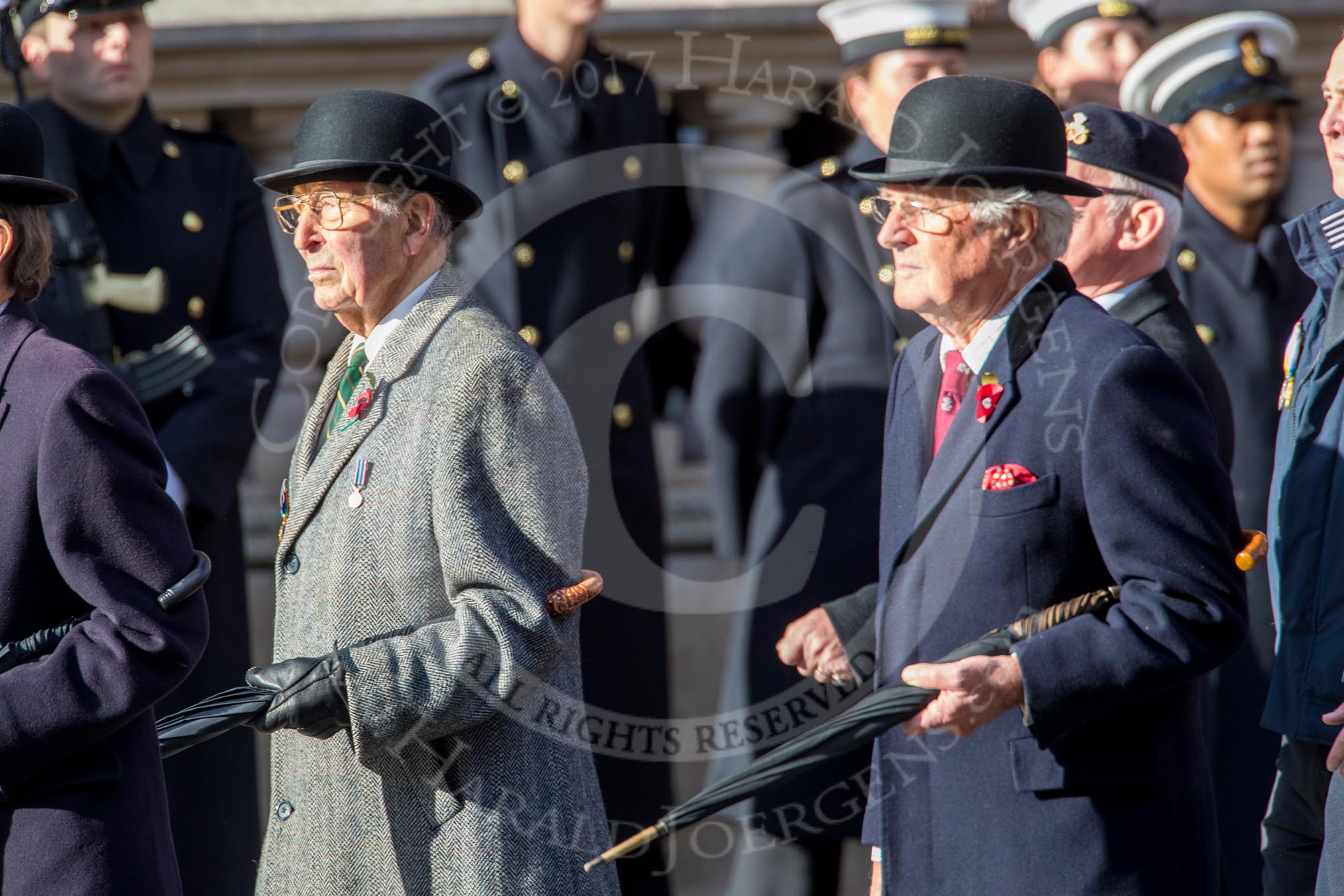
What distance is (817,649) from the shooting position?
339 centimetres

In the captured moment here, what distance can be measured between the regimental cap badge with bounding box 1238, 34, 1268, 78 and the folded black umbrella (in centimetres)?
283

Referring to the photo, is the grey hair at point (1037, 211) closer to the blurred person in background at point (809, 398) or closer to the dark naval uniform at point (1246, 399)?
Answer: the blurred person in background at point (809, 398)

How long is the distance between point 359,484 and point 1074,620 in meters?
1.15

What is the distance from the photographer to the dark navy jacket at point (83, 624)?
285 cm

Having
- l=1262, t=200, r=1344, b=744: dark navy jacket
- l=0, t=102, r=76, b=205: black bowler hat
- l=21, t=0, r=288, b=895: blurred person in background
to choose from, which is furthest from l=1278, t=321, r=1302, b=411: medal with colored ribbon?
l=21, t=0, r=288, b=895: blurred person in background

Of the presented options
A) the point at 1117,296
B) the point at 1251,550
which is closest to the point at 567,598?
the point at 1251,550

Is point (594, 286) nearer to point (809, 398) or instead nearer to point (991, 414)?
point (809, 398)

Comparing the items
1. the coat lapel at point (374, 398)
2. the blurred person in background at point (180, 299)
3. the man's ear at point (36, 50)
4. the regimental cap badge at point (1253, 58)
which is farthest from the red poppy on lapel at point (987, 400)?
the man's ear at point (36, 50)

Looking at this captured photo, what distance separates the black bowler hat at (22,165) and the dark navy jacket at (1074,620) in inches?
58.5

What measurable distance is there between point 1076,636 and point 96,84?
9.99 ft

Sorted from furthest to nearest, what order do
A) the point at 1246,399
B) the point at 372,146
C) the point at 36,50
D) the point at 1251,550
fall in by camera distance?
the point at 1246,399 → the point at 36,50 → the point at 372,146 → the point at 1251,550

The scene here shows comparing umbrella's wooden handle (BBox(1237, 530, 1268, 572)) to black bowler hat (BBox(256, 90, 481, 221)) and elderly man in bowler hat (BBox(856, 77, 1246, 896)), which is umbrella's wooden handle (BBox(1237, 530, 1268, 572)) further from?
black bowler hat (BBox(256, 90, 481, 221))

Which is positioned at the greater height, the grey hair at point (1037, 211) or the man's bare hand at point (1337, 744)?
the grey hair at point (1037, 211)

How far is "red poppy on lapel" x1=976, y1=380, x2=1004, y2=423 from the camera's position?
9.91 feet
